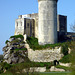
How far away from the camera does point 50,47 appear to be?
1686 inches

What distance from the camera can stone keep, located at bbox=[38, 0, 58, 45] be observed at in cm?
4453

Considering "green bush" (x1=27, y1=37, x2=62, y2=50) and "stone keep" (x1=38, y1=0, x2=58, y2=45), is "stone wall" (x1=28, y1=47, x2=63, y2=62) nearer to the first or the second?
"green bush" (x1=27, y1=37, x2=62, y2=50)

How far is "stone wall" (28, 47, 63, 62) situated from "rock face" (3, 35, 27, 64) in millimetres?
1815

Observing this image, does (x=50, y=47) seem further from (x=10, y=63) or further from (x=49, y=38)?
(x=10, y=63)

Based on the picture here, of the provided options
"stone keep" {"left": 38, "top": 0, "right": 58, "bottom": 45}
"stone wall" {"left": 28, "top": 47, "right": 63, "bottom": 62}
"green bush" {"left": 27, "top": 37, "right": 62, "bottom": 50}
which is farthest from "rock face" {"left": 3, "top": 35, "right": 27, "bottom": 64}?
"stone keep" {"left": 38, "top": 0, "right": 58, "bottom": 45}

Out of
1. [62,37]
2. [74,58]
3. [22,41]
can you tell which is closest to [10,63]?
[22,41]

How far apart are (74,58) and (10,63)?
22770 millimetres

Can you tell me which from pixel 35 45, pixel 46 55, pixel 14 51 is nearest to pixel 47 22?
pixel 35 45

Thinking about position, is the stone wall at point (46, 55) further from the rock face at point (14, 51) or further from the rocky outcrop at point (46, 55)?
the rock face at point (14, 51)

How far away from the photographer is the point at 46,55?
4272 centimetres

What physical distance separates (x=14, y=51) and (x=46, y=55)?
20.0ft

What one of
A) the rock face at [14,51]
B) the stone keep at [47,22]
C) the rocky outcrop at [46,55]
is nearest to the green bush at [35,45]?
the rocky outcrop at [46,55]

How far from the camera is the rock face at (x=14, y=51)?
4366 cm

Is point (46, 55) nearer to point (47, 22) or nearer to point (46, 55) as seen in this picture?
point (46, 55)
